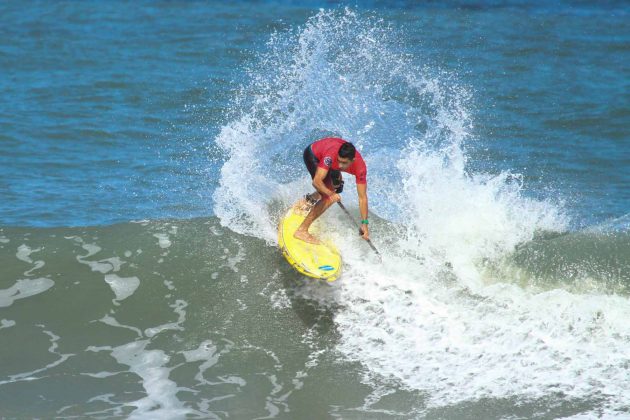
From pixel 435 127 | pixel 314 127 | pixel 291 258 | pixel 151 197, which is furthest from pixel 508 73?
pixel 291 258

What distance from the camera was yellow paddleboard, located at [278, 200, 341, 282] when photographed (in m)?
8.41

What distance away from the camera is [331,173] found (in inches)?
358

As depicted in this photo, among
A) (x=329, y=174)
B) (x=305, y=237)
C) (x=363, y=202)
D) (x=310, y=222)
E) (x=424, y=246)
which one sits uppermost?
(x=329, y=174)

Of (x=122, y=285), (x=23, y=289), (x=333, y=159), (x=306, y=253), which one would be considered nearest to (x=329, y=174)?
(x=333, y=159)

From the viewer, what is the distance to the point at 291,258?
28.3 ft

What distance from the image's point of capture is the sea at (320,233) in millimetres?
7223

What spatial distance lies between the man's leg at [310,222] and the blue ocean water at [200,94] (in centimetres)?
245

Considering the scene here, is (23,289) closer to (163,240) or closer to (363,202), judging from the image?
(163,240)

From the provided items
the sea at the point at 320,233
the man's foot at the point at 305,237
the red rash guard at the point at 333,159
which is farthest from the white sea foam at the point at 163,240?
the red rash guard at the point at 333,159

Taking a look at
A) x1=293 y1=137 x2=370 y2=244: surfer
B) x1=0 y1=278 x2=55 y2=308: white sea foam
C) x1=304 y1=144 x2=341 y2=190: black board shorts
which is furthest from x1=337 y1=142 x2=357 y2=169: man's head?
x1=0 y1=278 x2=55 y2=308: white sea foam

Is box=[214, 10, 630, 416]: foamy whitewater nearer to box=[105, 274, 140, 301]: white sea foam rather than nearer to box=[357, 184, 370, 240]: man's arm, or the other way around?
box=[357, 184, 370, 240]: man's arm

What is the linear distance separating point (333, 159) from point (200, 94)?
8.21 meters

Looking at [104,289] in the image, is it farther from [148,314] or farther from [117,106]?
[117,106]

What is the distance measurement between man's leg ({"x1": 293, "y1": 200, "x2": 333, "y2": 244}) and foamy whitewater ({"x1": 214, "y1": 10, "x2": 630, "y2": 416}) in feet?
1.59
